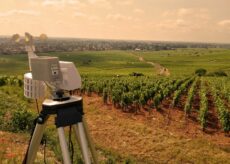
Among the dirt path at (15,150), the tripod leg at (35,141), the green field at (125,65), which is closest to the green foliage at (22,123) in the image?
the dirt path at (15,150)

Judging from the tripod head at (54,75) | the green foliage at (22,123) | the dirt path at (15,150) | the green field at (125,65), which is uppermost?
the tripod head at (54,75)

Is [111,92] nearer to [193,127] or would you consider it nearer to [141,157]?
[193,127]

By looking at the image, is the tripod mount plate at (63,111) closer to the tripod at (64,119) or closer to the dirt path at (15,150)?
the tripod at (64,119)

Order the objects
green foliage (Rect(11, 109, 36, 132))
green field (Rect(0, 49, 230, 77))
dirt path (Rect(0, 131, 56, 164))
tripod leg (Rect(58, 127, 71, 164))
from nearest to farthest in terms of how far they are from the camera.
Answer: tripod leg (Rect(58, 127, 71, 164))
dirt path (Rect(0, 131, 56, 164))
green foliage (Rect(11, 109, 36, 132))
green field (Rect(0, 49, 230, 77))

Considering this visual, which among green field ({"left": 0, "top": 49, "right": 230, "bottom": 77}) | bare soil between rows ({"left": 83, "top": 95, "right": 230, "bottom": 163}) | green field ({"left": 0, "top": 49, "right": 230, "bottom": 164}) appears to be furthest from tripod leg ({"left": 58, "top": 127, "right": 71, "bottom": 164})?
green field ({"left": 0, "top": 49, "right": 230, "bottom": 77})

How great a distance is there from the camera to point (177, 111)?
59.8 feet

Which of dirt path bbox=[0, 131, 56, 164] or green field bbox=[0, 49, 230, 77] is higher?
dirt path bbox=[0, 131, 56, 164]

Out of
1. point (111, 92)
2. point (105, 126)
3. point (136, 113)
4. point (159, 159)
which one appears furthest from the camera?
point (111, 92)

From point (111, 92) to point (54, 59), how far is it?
17921 mm

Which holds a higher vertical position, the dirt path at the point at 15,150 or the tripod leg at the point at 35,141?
the tripod leg at the point at 35,141

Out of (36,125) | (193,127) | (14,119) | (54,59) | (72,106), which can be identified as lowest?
(193,127)

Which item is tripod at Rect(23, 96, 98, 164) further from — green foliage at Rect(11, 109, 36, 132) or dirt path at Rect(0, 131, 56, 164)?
green foliage at Rect(11, 109, 36, 132)

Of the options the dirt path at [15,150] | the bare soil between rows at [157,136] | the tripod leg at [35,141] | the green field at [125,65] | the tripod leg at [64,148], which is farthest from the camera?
the green field at [125,65]

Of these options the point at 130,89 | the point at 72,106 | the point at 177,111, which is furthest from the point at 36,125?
the point at 130,89
